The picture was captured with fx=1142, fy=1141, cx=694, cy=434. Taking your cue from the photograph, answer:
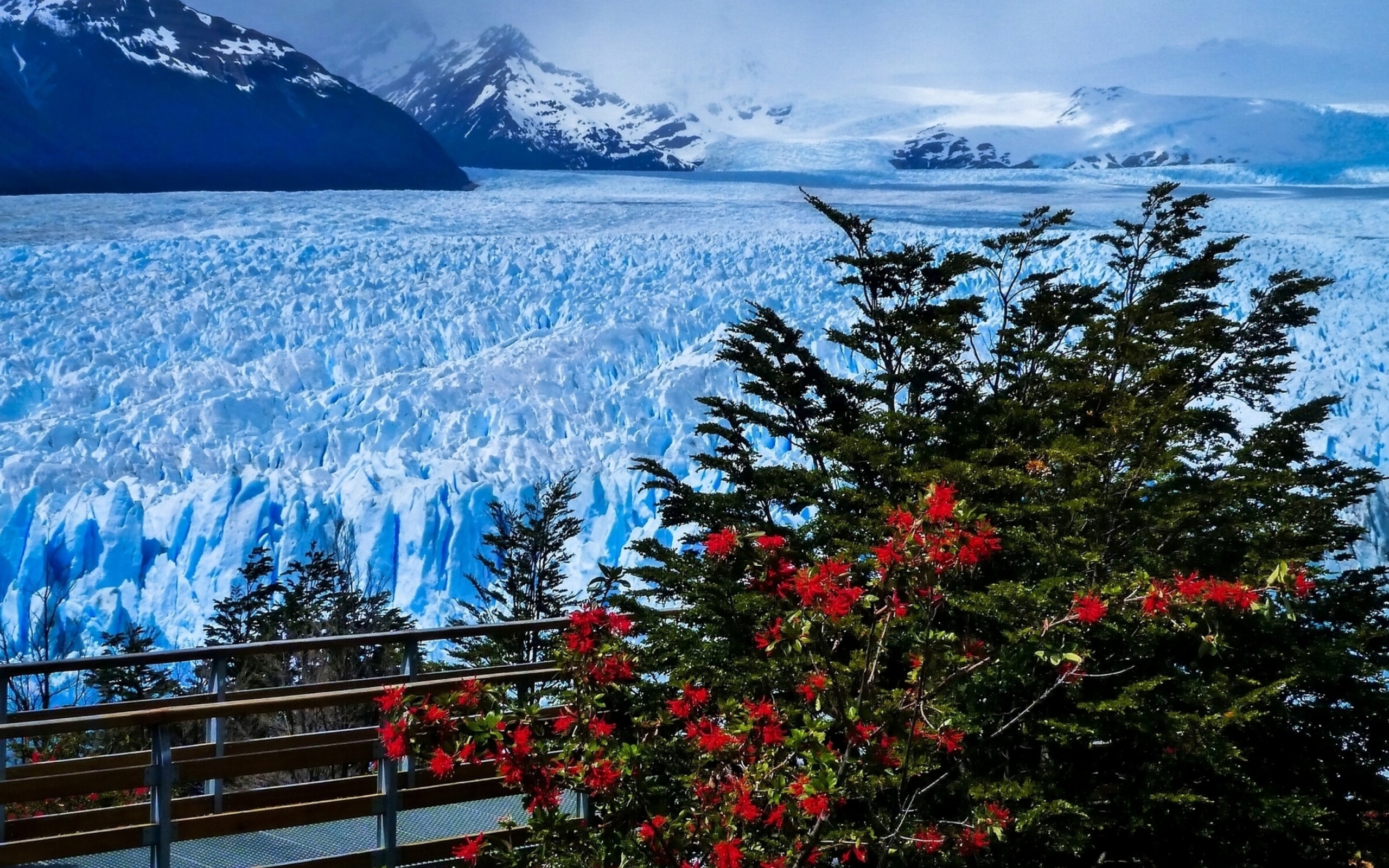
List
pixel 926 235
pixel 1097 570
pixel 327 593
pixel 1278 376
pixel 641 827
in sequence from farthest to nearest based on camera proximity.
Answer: pixel 926 235
pixel 327 593
pixel 1278 376
pixel 1097 570
pixel 641 827

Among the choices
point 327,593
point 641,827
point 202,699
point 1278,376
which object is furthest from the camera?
point 327,593

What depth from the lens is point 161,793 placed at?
2.78 metres

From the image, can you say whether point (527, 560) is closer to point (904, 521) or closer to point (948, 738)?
point (948, 738)

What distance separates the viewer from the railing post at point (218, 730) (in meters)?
3.39

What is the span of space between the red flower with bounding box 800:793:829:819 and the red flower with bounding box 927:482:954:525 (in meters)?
0.64

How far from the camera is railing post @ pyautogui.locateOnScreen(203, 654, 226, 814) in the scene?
3391 millimetres

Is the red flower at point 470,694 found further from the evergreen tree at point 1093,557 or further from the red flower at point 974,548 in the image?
the red flower at point 974,548

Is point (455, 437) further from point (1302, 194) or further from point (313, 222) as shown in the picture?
point (1302, 194)

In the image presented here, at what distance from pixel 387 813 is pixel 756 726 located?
1.10m

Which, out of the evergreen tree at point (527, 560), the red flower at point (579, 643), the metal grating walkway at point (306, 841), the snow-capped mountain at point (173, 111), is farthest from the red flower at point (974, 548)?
the snow-capped mountain at point (173, 111)

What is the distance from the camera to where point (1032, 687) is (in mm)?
4688

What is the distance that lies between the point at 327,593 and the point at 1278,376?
9.66 metres

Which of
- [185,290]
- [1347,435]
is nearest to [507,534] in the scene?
[185,290]

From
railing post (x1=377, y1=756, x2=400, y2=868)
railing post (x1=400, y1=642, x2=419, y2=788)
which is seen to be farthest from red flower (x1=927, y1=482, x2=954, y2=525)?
railing post (x1=400, y1=642, x2=419, y2=788)
